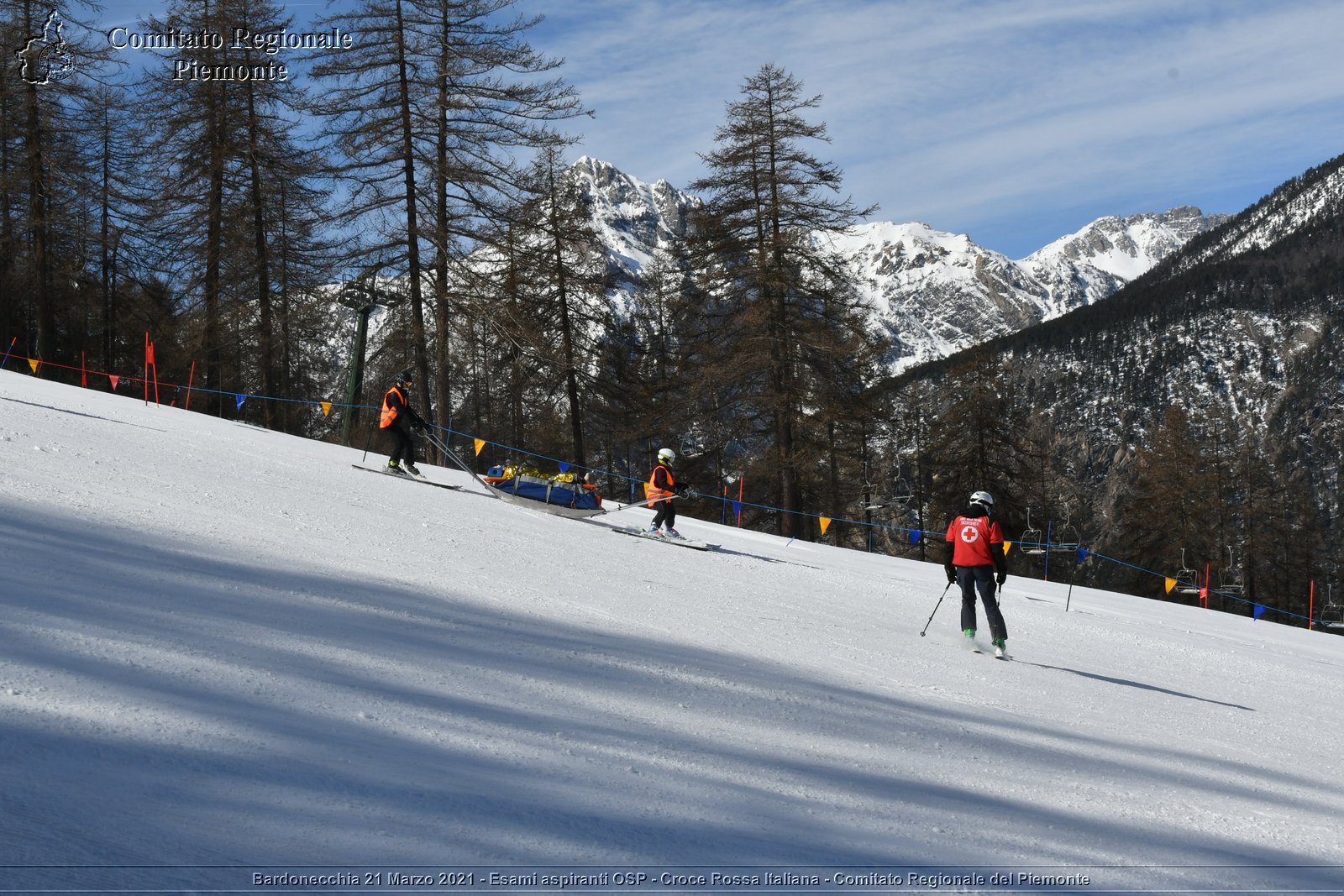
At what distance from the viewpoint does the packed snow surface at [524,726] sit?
333cm

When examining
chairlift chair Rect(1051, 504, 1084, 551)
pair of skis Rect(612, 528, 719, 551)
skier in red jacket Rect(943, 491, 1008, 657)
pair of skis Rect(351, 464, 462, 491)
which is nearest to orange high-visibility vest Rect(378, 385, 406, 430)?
pair of skis Rect(351, 464, 462, 491)

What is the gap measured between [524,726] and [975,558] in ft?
23.0

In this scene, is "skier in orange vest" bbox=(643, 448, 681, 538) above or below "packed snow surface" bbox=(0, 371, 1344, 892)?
above

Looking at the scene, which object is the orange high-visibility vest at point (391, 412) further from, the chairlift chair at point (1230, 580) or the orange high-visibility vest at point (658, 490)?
the chairlift chair at point (1230, 580)

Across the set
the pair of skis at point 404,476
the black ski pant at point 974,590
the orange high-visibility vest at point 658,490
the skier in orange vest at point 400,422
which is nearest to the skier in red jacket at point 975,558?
the black ski pant at point 974,590

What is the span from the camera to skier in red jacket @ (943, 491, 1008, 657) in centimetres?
1042

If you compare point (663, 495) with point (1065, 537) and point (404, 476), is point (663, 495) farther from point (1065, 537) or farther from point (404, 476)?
point (1065, 537)

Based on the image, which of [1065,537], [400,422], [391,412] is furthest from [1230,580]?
[391,412]

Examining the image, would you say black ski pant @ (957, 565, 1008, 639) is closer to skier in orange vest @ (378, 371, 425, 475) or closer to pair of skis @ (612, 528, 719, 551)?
pair of skis @ (612, 528, 719, 551)

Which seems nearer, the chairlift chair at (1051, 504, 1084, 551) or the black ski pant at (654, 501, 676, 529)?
the black ski pant at (654, 501, 676, 529)

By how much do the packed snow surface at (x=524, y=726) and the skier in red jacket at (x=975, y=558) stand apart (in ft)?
2.05

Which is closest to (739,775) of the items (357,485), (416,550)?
(416,550)

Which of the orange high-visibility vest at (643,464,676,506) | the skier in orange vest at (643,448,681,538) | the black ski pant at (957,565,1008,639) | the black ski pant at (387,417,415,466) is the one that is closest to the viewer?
the black ski pant at (957,565,1008,639)

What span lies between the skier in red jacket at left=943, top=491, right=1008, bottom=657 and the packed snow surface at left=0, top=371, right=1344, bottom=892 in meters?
0.63
